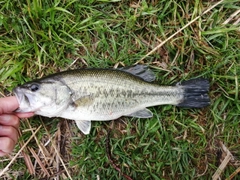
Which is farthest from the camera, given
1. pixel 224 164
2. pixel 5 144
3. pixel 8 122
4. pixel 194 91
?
pixel 224 164

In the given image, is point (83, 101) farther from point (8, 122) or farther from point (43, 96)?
point (8, 122)

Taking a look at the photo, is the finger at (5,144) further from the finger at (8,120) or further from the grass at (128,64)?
the grass at (128,64)

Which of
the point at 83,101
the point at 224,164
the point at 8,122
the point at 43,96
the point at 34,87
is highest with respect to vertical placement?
the point at 34,87

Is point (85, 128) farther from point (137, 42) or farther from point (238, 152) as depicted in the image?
point (238, 152)

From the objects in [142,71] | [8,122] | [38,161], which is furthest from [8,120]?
[142,71]

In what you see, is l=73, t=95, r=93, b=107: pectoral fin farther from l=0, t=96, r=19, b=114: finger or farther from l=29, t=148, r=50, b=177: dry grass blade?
l=29, t=148, r=50, b=177: dry grass blade

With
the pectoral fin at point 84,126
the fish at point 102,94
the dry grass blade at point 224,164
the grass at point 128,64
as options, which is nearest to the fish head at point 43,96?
the fish at point 102,94

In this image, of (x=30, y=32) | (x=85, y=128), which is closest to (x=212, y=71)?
(x=85, y=128)
